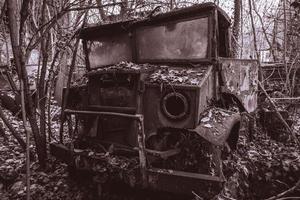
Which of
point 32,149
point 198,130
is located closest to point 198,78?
point 198,130

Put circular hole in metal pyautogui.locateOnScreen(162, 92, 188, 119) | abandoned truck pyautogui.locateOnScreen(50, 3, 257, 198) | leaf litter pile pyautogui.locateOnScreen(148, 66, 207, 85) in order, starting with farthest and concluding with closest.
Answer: leaf litter pile pyautogui.locateOnScreen(148, 66, 207, 85) → circular hole in metal pyautogui.locateOnScreen(162, 92, 188, 119) → abandoned truck pyautogui.locateOnScreen(50, 3, 257, 198)

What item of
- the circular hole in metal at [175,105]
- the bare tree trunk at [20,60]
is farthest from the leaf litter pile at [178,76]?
the bare tree trunk at [20,60]

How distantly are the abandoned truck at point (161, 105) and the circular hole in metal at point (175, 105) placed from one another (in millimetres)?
12

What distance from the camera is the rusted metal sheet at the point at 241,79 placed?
13.8 ft

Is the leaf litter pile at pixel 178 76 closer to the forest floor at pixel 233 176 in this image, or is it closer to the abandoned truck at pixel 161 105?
the abandoned truck at pixel 161 105

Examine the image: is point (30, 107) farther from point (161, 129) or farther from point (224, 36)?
point (224, 36)

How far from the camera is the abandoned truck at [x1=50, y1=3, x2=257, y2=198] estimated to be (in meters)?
3.20

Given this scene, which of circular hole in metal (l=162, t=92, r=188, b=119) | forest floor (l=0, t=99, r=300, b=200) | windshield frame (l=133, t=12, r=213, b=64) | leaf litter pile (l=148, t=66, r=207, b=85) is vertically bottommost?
forest floor (l=0, t=99, r=300, b=200)

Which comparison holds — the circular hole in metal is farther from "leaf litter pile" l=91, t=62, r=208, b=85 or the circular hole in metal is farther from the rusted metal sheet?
the rusted metal sheet

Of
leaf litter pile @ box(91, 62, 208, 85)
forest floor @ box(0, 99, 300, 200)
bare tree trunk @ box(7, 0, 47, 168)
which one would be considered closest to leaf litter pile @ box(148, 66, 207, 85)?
leaf litter pile @ box(91, 62, 208, 85)

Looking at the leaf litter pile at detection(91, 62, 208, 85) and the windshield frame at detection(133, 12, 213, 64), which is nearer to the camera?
the leaf litter pile at detection(91, 62, 208, 85)

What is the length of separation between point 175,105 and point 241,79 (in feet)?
5.89

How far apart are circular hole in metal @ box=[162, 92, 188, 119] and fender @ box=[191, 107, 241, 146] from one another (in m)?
0.25

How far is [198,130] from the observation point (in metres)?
3.15
